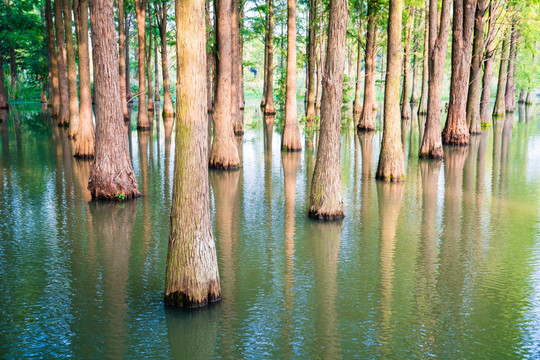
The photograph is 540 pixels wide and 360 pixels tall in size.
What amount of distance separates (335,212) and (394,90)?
531 centimetres

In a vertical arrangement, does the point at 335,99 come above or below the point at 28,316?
above

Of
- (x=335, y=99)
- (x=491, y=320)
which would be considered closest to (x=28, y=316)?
(x=491, y=320)

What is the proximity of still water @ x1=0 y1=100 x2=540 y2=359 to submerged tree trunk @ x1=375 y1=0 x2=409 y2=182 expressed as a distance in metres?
0.80

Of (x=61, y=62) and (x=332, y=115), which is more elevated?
(x=61, y=62)

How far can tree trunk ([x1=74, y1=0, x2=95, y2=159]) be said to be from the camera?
18.4m

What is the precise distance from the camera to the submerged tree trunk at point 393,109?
15023mm

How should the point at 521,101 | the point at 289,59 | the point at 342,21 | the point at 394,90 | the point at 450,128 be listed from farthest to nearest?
the point at 521,101 < the point at 450,128 < the point at 289,59 < the point at 394,90 < the point at 342,21

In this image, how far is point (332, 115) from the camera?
11.4m

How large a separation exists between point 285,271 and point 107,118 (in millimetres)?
6698

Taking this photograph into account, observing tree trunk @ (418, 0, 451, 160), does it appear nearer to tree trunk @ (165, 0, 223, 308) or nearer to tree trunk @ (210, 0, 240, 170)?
tree trunk @ (210, 0, 240, 170)

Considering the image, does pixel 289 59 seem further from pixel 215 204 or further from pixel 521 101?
pixel 521 101

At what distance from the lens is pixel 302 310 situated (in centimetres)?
729

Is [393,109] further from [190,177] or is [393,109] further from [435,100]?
[190,177]

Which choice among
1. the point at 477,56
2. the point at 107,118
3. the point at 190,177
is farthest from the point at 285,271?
the point at 477,56
